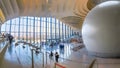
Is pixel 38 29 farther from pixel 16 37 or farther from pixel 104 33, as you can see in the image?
pixel 104 33

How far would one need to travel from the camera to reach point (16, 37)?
3759cm

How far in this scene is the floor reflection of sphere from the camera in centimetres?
1305

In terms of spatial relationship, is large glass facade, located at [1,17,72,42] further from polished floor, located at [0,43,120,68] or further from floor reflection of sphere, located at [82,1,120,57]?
polished floor, located at [0,43,120,68]

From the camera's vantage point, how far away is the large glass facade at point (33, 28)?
36.3 metres

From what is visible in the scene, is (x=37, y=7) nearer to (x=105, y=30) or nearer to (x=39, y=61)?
(x=105, y=30)

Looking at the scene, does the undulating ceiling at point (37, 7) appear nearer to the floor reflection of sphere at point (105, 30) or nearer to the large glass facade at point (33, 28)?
the large glass facade at point (33, 28)

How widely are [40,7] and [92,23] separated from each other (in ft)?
64.0

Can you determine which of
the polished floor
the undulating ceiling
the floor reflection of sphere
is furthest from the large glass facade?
the polished floor

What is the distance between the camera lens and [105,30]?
43.6 ft

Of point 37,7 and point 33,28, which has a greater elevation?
point 37,7

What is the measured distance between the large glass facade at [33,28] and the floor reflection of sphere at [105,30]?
2453 centimetres

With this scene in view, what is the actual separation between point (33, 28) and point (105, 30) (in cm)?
2838

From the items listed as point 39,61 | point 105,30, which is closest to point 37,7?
point 105,30

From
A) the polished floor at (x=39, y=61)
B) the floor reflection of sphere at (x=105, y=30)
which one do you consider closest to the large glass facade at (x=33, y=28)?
the floor reflection of sphere at (x=105, y=30)
